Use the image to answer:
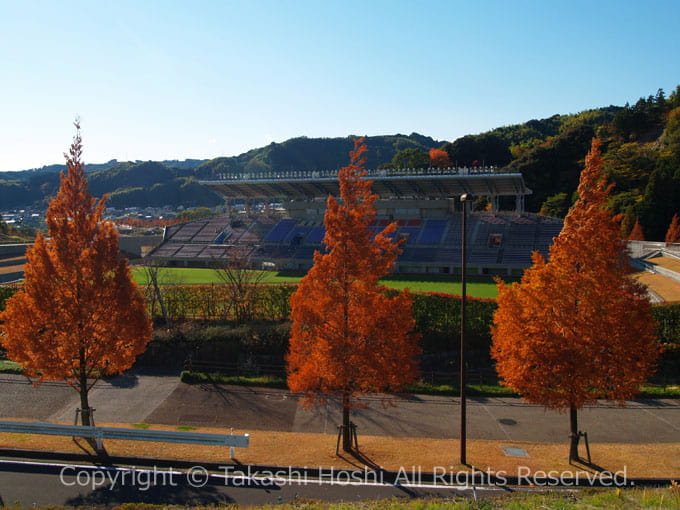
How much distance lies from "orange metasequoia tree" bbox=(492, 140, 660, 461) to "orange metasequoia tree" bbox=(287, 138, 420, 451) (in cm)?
288

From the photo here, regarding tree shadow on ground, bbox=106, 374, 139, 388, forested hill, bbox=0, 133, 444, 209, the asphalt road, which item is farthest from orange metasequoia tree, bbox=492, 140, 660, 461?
forested hill, bbox=0, 133, 444, 209

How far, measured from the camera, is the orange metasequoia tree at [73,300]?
1253cm

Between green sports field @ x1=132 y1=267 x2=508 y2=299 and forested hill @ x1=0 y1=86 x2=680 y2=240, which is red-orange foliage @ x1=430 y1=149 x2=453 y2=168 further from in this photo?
green sports field @ x1=132 y1=267 x2=508 y2=299

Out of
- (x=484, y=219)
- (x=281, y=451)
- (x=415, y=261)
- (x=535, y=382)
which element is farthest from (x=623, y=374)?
(x=484, y=219)

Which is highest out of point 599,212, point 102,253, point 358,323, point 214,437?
point 599,212

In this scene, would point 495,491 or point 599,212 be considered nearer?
point 495,491

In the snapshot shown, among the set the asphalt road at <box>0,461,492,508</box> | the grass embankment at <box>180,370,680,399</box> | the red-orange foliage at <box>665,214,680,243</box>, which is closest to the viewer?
the asphalt road at <box>0,461,492,508</box>

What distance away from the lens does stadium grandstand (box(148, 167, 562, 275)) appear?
53031 mm

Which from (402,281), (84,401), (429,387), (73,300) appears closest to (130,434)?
(84,401)

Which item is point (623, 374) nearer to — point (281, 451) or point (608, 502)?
point (608, 502)

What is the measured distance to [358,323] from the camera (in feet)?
41.0

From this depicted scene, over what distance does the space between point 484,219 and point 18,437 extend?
180ft

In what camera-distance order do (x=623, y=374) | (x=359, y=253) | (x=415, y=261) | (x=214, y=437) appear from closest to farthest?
1. (x=214, y=437)
2. (x=623, y=374)
3. (x=359, y=253)
4. (x=415, y=261)

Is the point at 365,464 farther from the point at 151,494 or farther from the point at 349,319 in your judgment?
the point at 151,494
